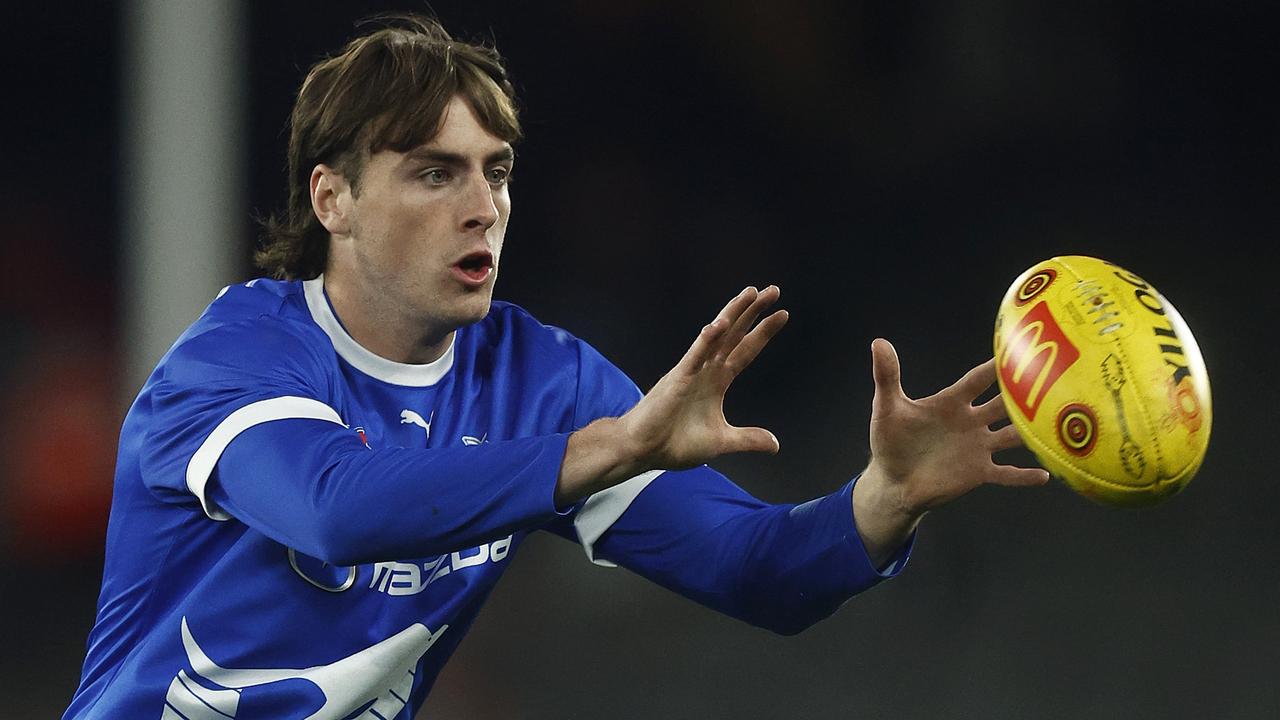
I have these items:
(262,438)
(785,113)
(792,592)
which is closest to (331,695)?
(262,438)

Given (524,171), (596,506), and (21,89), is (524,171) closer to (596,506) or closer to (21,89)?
(21,89)

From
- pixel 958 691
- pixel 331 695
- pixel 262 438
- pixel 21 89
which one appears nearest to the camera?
pixel 262 438

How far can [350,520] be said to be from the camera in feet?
6.79

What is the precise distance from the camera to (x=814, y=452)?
5.41m

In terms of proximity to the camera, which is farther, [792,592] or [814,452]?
[814,452]

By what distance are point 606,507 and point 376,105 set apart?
849 mm

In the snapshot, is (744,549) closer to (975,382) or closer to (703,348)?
(975,382)

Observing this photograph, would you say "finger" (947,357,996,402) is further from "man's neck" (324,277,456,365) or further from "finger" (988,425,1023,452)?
"man's neck" (324,277,456,365)

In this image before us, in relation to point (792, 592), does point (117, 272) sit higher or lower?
lower

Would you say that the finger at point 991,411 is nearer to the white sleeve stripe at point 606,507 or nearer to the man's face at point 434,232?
the white sleeve stripe at point 606,507

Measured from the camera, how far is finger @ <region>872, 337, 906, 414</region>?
7.58 ft

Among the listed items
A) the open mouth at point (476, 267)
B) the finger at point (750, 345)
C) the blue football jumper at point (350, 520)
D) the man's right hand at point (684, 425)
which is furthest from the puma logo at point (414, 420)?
the finger at point (750, 345)

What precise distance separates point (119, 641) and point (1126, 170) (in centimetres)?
445

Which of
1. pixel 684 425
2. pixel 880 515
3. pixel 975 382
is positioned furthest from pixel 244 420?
pixel 975 382
